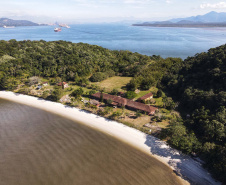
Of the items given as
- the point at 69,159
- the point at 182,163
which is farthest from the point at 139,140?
the point at 69,159

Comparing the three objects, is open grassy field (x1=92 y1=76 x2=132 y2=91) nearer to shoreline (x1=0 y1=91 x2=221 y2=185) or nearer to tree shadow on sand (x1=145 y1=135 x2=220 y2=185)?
shoreline (x1=0 y1=91 x2=221 y2=185)

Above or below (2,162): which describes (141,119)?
above

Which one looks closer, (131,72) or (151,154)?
(151,154)

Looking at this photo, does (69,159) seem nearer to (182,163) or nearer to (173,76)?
(182,163)

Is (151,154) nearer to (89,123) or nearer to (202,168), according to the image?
(202,168)

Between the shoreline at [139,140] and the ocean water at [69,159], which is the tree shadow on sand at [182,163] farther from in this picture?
the ocean water at [69,159]

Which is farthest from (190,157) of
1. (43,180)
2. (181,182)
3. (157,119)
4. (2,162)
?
(2,162)

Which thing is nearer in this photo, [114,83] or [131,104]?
[131,104]
